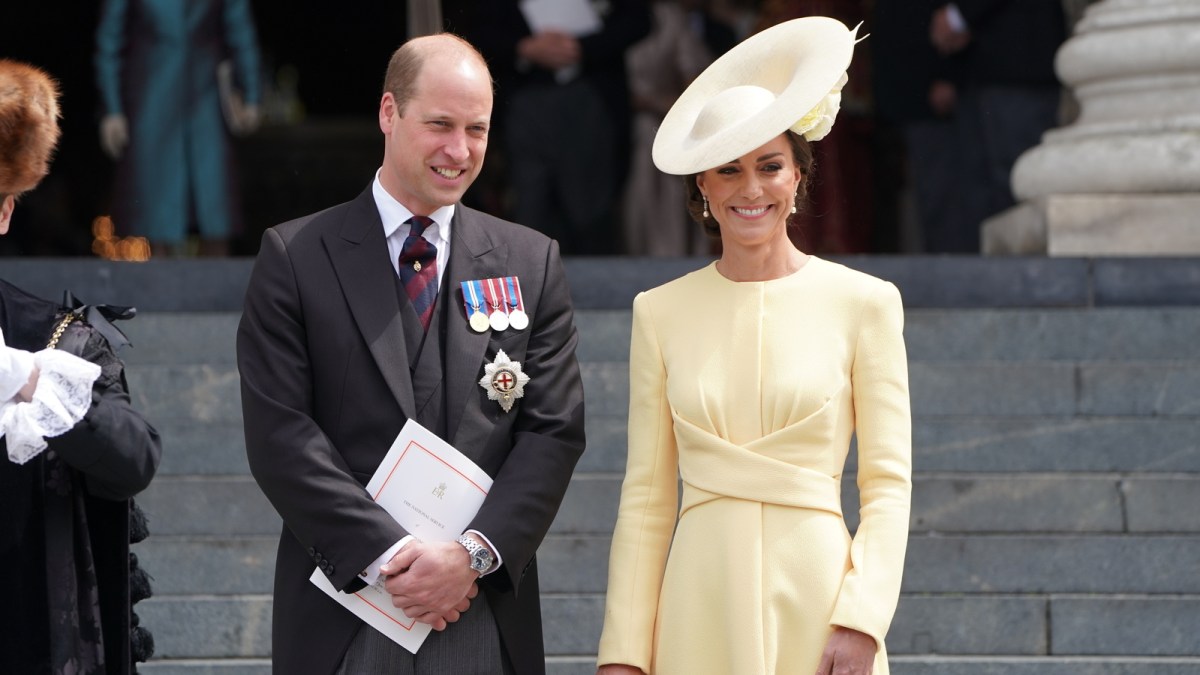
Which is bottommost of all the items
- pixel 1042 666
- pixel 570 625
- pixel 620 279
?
pixel 1042 666

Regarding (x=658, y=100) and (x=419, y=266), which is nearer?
(x=419, y=266)

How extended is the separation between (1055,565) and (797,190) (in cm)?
242

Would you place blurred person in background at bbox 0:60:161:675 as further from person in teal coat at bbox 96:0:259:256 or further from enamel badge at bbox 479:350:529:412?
person in teal coat at bbox 96:0:259:256

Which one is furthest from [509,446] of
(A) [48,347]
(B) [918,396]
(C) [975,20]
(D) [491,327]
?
(C) [975,20]

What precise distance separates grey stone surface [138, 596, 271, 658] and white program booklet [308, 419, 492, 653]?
6.55ft

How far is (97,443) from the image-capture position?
3305 mm

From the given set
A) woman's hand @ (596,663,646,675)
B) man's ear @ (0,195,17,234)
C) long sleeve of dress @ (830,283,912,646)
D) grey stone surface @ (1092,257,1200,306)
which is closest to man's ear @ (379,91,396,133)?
man's ear @ (0,195,17,234)

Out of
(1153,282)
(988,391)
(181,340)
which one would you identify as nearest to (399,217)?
(988,391)

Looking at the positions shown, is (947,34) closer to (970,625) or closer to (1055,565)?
(1055,565)

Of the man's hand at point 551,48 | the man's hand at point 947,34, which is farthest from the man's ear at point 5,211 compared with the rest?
the man's hand at point 947,34

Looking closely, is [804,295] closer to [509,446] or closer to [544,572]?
[509,446]

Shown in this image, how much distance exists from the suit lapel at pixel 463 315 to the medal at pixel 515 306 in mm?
33

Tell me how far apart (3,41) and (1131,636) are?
12577 mm

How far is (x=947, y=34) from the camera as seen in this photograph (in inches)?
350
